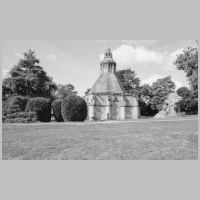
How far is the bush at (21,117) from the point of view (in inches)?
771

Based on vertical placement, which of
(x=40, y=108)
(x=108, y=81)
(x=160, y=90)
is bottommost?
(x=40, y=108)

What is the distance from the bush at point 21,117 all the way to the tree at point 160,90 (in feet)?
127

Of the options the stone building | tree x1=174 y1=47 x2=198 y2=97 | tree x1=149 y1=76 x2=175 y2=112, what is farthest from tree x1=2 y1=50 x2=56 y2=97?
tree x1=149 y1=76 x2=175 y2=112

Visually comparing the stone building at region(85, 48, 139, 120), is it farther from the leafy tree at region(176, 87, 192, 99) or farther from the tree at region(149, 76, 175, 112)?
the leafy tree at region(176, 87, 192, 99)

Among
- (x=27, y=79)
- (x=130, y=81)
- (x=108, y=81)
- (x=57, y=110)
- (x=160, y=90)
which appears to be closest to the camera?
(x=57, y=110)

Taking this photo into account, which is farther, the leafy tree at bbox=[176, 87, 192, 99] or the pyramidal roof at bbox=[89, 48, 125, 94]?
the leafy tree at bbox=[176, 87, 192, 99]

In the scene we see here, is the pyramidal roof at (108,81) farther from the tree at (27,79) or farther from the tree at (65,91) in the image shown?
the tree at (27,79)

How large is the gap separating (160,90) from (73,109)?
131ft

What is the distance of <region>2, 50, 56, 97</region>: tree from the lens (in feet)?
102

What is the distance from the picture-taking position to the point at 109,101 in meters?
44.8

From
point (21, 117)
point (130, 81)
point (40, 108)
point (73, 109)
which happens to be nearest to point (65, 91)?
point (130, 81)

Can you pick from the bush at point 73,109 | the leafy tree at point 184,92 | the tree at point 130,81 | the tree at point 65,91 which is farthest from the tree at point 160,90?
the bush at point 73,109

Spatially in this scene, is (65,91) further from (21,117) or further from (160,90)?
(21,117)

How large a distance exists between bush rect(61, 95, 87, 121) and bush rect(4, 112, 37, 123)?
335cm
